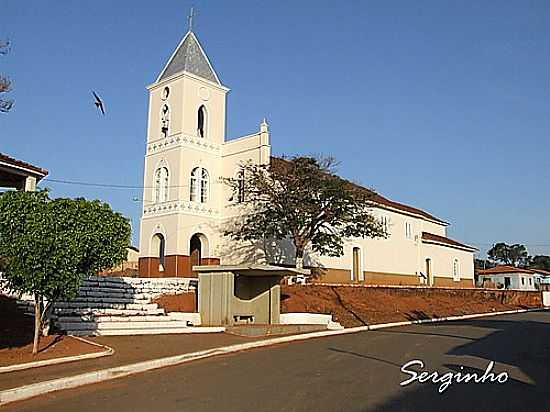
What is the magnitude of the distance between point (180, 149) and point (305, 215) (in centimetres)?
951

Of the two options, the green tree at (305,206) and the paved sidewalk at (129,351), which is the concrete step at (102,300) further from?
the green tree at (305,206)

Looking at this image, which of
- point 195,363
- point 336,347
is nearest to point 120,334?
point 195,363

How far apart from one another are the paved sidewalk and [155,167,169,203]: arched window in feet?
62.7

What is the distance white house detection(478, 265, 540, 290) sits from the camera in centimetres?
7631

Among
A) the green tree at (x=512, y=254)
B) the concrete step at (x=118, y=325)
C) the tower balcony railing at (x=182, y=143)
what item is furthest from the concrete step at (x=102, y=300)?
the green tree at (x=512, y=254)

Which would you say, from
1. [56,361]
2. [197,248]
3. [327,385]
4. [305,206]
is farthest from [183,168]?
[327,385]

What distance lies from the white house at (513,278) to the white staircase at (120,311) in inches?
2264

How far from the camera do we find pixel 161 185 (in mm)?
39750

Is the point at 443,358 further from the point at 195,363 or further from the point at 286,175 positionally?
the point at 286,175

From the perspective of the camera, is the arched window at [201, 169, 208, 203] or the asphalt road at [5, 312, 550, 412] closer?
the asphalt road at [5, 312, 550, 412]

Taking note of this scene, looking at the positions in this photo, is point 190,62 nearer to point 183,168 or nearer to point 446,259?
point 183,168

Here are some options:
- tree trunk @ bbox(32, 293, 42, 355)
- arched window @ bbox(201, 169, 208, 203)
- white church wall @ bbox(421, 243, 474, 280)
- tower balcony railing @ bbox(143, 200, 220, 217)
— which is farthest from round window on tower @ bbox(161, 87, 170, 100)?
white church wall @ bbox(421, 243, 474, 280)

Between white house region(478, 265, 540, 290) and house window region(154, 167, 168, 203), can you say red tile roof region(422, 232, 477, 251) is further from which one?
house window region(154, 167, 168, 203)

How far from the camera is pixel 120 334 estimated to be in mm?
19781
